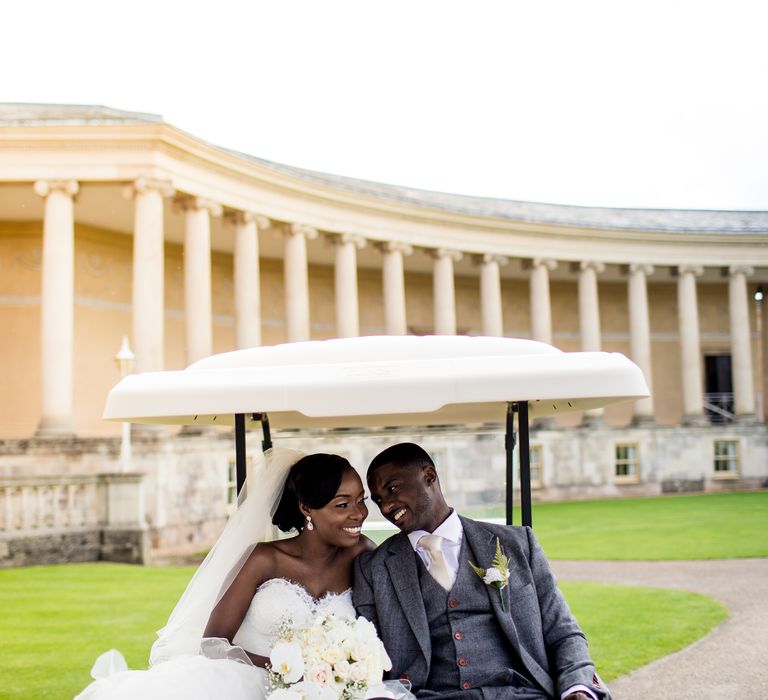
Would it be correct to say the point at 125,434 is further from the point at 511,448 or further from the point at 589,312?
the point at 589,312

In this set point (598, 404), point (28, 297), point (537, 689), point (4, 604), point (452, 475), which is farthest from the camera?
point (28, 297)

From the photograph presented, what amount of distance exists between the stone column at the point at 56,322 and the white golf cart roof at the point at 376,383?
22.9 metres

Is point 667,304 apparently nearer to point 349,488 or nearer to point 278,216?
point 278,216

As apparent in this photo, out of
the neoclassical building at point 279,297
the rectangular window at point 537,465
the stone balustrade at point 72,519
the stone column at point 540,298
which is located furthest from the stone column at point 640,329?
the stone balustrade at point 72,519

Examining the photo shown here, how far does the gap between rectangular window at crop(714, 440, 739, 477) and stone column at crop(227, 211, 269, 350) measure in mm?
25556

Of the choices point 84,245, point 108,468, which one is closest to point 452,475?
point 108,468

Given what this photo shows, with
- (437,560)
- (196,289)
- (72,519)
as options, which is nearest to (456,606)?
(437,560)

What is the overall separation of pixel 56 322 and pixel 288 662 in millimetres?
24107

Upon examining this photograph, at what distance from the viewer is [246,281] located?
32.9 metres

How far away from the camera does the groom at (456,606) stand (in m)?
6.18

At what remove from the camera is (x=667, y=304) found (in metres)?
54.4

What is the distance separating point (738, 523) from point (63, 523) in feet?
61.3

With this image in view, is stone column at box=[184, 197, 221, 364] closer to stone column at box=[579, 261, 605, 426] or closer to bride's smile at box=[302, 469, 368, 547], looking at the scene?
stone column at box=[579, 261, 605, 426]

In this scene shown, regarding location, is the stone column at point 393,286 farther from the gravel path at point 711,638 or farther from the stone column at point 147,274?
the gravel path at point 711,638
